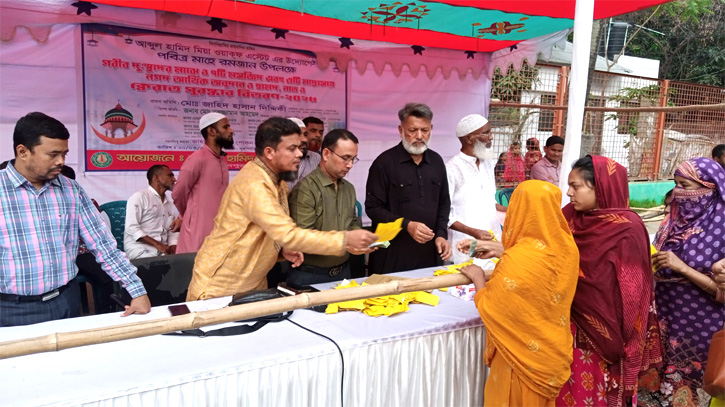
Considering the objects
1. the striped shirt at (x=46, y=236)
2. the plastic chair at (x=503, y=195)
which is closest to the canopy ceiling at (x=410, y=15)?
the plastic chair at (x=503, y=195)

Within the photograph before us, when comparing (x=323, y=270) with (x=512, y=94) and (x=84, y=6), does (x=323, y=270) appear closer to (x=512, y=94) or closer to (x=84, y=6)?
(x=84, y=6)

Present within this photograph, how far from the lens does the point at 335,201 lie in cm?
275

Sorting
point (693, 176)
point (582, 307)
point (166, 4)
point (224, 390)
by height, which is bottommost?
point (224, 390)

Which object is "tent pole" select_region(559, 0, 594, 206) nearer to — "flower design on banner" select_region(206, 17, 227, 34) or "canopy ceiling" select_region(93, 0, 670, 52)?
"canopy ceiling" select_region(93, 0, 670, 52)

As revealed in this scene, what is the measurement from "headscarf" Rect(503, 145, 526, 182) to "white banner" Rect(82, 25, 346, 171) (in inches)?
117

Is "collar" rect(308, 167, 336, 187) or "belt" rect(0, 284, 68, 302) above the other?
"collar" rect(308, 167, 336, 187)

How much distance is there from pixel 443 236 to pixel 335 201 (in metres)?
0.89

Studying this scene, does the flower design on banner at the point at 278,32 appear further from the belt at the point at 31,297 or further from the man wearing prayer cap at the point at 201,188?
the belt at the point at 31,297

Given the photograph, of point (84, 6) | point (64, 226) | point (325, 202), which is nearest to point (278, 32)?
point (84, 6)

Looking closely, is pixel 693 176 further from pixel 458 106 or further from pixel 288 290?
pixel 458 106

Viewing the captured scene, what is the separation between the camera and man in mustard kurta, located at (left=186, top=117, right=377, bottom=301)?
7.07ft

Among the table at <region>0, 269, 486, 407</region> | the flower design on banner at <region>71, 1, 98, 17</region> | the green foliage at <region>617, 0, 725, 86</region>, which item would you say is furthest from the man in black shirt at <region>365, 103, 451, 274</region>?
the green foliage at <region>617, 0, 725, 86</region>

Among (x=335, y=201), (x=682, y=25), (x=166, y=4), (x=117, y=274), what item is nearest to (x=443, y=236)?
(x=335, y=201)

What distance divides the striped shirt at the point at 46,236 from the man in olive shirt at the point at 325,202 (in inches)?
34.3
